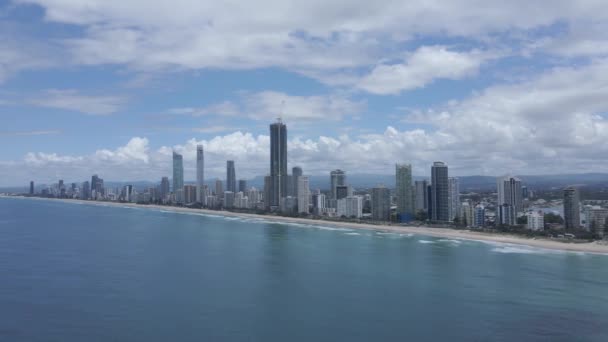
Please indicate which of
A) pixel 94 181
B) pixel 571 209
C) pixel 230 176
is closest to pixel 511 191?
pixel 571 209

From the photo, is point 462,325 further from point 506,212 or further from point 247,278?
point 506,212

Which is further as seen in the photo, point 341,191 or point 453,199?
point 341,191

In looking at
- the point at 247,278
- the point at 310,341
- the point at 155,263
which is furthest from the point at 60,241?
the point at 310,341

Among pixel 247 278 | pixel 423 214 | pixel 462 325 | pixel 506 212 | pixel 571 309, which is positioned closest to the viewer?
pixel 462 325

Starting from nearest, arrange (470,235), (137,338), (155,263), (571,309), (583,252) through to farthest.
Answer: (137,338) → (571,309) → (155,263) → (583,252) → (470,235)

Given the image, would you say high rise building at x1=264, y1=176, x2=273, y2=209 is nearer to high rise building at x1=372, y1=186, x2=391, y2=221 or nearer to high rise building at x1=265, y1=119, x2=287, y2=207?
high rise building at x1=265, y1=119, x2=287, y2=207

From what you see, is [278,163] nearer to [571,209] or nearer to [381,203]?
[381,203]
